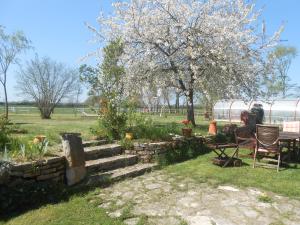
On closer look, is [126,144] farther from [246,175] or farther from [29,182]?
[29,182]

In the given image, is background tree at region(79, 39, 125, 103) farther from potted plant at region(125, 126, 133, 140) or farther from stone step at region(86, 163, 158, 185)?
stone step at region(86, 163, 158, 185)

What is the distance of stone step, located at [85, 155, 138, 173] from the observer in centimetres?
693

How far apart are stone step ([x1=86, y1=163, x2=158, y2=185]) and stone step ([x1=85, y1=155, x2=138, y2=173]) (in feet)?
0.54

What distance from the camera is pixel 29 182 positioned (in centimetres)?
553

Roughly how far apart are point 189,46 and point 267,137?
5592mm

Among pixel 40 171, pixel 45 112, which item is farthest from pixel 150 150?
pixel 45 112

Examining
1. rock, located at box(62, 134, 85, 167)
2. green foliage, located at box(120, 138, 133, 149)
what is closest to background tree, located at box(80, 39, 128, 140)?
green foliage, located at box(120, 138, 133, 149)

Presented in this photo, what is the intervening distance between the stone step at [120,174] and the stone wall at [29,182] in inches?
25.8

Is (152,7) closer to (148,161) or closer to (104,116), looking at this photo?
(104,116)

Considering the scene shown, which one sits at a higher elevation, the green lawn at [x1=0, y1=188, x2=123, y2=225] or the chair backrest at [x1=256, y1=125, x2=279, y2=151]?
the chair backrest at [x1=256, y1=125, x2=279, y2=151]

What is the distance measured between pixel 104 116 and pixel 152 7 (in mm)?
5966

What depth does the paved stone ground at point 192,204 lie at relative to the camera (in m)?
4.71

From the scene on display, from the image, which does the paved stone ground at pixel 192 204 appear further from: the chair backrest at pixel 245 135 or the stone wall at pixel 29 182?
the chair backrest at pixel 245 135

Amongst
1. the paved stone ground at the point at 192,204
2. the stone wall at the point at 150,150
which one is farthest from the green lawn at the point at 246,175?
the stone wall at the point at 150,150
